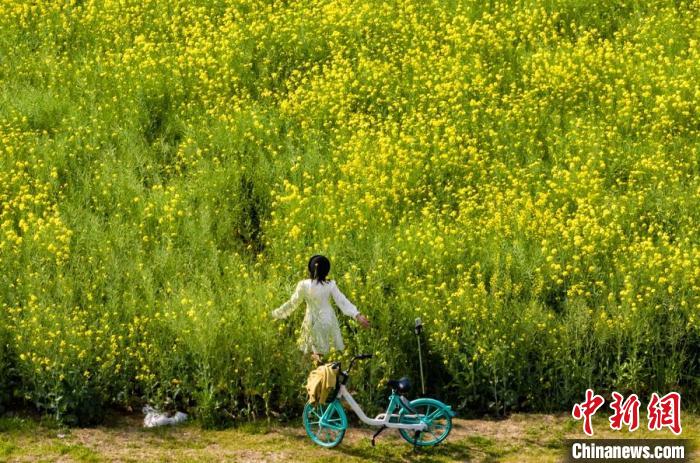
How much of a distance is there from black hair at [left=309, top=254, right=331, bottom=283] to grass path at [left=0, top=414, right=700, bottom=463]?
1657mm

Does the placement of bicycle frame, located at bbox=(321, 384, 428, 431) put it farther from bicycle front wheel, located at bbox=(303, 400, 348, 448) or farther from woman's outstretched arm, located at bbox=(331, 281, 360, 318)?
woman's outstretched arm, located at bbox=(331, 281, 360, 318)

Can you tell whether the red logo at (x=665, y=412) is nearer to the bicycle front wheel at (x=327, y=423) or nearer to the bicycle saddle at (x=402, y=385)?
the bicycle saddle at (x=402, y=385)

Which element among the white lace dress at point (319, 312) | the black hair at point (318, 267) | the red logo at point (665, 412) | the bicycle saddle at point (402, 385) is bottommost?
the red logo at point (665, 412)

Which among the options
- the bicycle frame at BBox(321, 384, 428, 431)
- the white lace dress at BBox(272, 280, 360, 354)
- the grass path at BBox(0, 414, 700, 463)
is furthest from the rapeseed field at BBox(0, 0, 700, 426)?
the bicycle frame at BBox(321, 384, 428, 431)

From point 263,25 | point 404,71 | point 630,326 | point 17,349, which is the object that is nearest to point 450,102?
point 404,71

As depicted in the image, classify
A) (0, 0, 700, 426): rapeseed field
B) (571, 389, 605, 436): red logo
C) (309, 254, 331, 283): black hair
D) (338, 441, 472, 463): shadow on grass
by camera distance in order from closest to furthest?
(338, 441, 472, 463): shadow on grass, (309, 254, 331, 283): black hair, (571, 389, 605, 436): red logo, (0, 0, 700, 426): rapeseed field

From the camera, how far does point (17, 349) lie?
1204 cm

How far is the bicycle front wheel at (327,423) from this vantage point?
1094 centimetres

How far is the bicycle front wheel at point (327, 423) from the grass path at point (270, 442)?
0.11 meters

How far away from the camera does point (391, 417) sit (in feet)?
35.7

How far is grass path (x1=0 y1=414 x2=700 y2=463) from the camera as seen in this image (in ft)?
35.8

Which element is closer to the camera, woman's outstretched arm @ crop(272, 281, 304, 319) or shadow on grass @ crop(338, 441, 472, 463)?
shadow on grass @ crop(338, 441, 472, 463)

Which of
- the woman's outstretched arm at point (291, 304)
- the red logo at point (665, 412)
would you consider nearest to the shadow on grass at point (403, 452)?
the woman's outstretched arm at point (291, 304)

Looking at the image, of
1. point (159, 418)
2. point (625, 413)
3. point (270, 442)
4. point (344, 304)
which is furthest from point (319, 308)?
point (625, 413)
